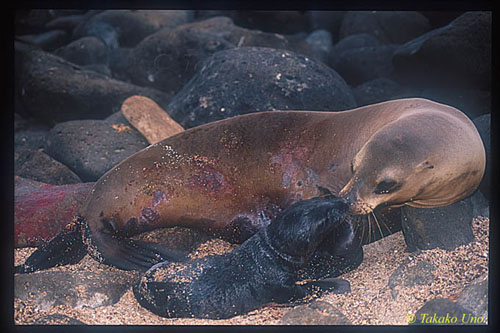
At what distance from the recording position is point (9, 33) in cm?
213

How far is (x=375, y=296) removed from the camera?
6.32 ft

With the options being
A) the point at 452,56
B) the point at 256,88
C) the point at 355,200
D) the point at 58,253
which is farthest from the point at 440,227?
the point at 58,253

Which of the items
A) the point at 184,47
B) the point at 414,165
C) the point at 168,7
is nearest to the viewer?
the point at 414,165

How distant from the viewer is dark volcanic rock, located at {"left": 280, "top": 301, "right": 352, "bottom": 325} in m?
1.89

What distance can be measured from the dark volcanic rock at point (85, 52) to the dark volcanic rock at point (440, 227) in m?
1.97

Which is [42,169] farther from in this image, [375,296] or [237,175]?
[375,296]

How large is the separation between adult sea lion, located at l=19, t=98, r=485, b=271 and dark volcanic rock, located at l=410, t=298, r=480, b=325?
439 mm

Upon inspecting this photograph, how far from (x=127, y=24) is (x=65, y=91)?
0.61 meters

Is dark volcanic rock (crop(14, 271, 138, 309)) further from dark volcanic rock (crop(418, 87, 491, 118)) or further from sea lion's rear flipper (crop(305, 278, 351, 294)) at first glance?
dark volcanic rock (crop(418, 87, 491, 118))

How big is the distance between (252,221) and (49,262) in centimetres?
100

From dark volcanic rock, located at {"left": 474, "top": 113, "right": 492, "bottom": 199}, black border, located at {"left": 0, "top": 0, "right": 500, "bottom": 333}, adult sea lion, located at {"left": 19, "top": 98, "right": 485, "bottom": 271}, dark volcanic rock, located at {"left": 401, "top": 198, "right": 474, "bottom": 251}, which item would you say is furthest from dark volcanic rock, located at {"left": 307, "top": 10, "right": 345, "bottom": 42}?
dark volcanic rock, located at {"left": 401, "top": 198, "right": 474, "bottom": 251}

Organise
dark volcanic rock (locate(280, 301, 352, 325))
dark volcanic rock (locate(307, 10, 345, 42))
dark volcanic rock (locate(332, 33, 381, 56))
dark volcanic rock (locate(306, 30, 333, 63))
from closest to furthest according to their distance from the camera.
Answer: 1. dark volcanic rock (locate(280, 301, 352, 325))
2. dark volcanic rock (locate(307, 10, 345, 42))
3. dark volcanic rock (locate(332, 33, 381, 56))
4. dark volcanic rock (locate(306, 30, 333, 63))

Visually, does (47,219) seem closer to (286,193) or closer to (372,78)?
(286,193)

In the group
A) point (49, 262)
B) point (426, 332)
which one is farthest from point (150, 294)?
point (426, 332)
